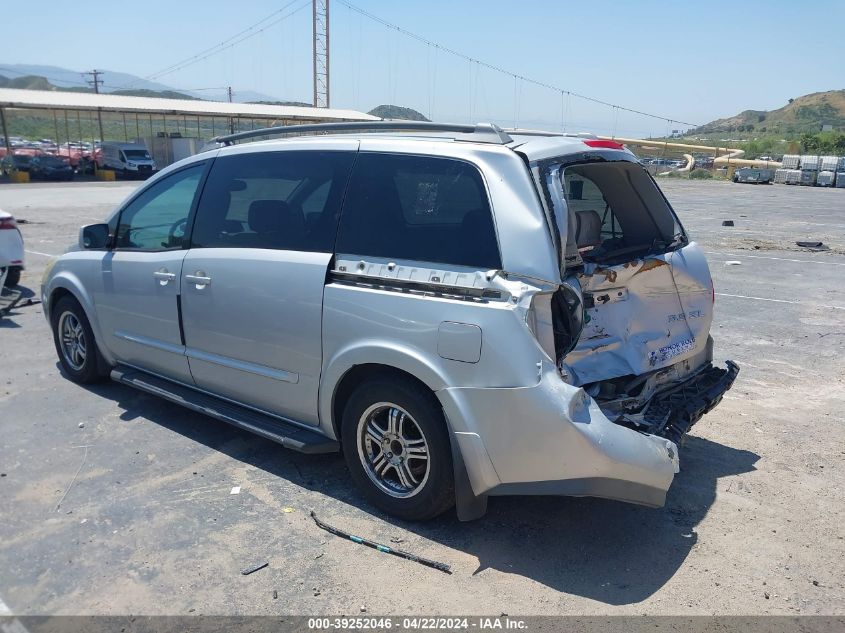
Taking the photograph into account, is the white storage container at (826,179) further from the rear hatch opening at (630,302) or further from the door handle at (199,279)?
the door handle at (199,279)

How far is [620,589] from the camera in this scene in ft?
10.9

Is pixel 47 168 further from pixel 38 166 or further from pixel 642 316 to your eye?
pixel 642 316

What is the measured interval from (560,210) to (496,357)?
835mm

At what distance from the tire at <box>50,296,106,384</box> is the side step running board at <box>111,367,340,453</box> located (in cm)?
48

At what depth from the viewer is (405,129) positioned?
4215 millimetres

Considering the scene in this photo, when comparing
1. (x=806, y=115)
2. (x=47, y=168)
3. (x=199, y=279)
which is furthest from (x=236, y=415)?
(x=806, y=115)


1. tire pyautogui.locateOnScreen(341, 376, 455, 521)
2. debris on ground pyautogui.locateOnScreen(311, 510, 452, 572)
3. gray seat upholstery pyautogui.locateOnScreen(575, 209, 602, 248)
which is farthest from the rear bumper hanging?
debris on ground pyautogui.locateOnScreen(311, 510, 452, 572)

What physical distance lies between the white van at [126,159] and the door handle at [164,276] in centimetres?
4012

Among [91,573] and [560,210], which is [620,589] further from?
[91,573]

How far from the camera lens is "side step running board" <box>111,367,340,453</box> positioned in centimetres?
410

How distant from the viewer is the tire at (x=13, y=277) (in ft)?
30.7

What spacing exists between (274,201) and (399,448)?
173 cm

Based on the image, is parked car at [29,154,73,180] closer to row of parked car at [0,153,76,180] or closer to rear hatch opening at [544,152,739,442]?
row of parked car at [0,153,76,180]

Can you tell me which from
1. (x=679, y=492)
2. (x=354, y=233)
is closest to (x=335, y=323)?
(x=354, y=233)
